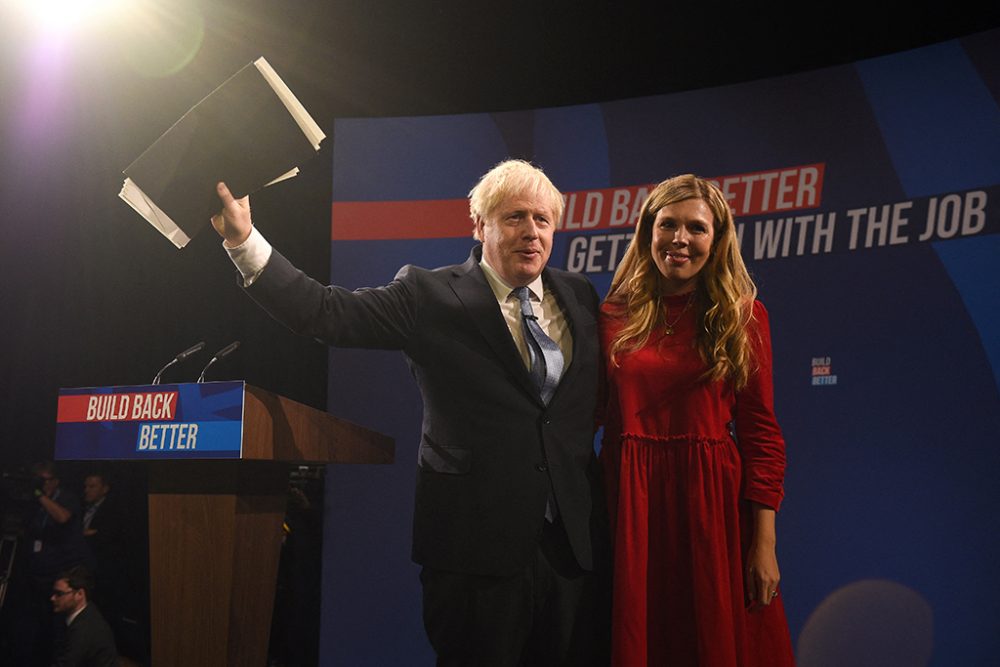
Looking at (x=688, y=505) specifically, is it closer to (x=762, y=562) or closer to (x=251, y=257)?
(x=762, y=562)

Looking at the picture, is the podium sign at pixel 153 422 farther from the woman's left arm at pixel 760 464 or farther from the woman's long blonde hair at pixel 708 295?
the woman's left arm at pixel 760 464

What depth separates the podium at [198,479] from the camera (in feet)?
5.74

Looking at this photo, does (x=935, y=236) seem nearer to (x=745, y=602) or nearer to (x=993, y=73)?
(x=993, y=73)

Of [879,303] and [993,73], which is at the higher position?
[993,73]

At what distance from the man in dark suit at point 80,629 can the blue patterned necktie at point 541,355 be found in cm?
366

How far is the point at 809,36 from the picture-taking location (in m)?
3.86

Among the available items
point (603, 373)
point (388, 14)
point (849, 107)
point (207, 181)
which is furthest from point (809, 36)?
point (207, 181)

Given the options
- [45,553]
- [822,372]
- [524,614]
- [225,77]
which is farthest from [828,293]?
[45,553]

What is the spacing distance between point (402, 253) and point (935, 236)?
242 centimetres

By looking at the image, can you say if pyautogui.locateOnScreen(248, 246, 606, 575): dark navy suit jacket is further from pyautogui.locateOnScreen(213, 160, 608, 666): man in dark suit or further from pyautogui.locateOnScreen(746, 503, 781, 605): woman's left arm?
pyautogui.locateOnScreen(746, 503, 781, 605): woman's left arm

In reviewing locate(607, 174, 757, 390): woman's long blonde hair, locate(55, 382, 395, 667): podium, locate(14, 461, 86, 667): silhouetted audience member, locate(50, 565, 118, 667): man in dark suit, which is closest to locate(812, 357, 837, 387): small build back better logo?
locate(607, 174, 757, 390): woman's long blonde hair

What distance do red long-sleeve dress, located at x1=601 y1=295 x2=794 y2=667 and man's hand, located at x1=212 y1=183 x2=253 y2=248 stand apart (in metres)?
0.88

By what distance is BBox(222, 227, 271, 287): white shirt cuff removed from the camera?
1608 millimetres

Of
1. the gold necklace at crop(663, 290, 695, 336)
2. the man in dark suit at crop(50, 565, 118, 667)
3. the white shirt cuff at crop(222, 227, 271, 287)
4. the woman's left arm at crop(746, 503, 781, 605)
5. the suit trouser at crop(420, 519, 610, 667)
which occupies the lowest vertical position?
the man in dark suit at crop(50, 565, 118, 667)
